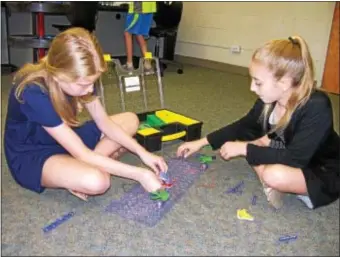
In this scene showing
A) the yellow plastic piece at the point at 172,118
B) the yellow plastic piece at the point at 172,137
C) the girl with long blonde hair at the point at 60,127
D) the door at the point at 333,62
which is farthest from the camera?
the door at the point at 333,62

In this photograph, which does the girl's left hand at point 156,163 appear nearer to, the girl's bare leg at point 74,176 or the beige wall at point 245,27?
the girl's bare leg at point 74,176

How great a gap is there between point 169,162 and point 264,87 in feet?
1.71

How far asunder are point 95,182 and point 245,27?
2.88 meters

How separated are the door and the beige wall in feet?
0.16

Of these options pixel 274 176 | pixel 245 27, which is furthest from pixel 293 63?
pixel 245 27

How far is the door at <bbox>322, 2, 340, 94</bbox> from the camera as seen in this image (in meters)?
2.88

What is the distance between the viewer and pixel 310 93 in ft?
3.84

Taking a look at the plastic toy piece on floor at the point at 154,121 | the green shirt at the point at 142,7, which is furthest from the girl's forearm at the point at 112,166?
the green shirt at the point at 142,7

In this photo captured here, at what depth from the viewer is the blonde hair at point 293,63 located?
3.72ft

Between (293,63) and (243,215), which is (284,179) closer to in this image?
(243,215)

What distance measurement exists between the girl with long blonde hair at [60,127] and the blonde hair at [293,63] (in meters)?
0.45

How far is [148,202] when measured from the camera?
1.19 meters

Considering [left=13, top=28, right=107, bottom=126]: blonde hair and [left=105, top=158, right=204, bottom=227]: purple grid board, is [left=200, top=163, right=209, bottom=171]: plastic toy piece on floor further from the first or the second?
[left=13, top=28, right=107, bottom=126]: blonde hair

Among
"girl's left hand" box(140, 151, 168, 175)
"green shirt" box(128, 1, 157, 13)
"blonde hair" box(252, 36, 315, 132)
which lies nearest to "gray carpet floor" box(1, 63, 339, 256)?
"girl's left hand" box(140, 151, 168, 175)
